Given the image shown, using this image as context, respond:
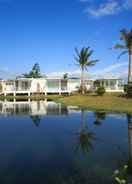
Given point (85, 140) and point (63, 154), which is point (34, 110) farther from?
point (63, 154)

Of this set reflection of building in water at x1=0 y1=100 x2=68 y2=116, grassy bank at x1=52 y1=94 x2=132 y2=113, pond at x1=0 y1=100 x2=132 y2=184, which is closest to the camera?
pond at x1=0 y1=100 x2=132 y2=184

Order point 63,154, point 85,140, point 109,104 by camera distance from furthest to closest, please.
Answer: point 109,104
point 85,140
point 63,154

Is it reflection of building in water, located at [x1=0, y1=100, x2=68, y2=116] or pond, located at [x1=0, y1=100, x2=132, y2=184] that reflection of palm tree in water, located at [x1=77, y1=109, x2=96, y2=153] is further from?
reflection of building in water, located at [x1=0, y1=100, x2=68, y2=116]

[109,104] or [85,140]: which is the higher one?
[109,104]

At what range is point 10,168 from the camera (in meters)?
8.59

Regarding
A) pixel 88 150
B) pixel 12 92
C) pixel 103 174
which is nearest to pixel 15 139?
pixel 88 150

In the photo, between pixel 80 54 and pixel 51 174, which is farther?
pixel 80 54

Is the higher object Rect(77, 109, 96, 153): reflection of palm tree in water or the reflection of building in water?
Rect(77, 109, 96, 153): reflection of palm tree in water

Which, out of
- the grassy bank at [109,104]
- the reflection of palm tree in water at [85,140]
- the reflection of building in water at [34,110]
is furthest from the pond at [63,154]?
the grassy bank at [109,104]

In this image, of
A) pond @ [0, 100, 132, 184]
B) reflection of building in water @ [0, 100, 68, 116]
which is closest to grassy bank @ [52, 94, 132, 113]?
reflection of building in water @ [0, 100, 68, 116]

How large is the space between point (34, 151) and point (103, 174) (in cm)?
388

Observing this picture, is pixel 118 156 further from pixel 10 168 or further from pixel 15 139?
pixel 15 139

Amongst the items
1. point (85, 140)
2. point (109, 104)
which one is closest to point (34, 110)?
point (109, 104)

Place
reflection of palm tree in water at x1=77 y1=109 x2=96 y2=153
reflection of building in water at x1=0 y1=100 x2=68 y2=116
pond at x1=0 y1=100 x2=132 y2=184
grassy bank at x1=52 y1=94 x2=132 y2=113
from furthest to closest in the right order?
grassy bank at x1=52 y1=94 x2=132 y2=113, reflection of building in water at x1=0 y1=100 x2=68 y2=116, reflection of palm tree in water at x1=77 y1=109 x2=96 y2=153, pond at x1=0 y1=100 x2=132 y2=184
